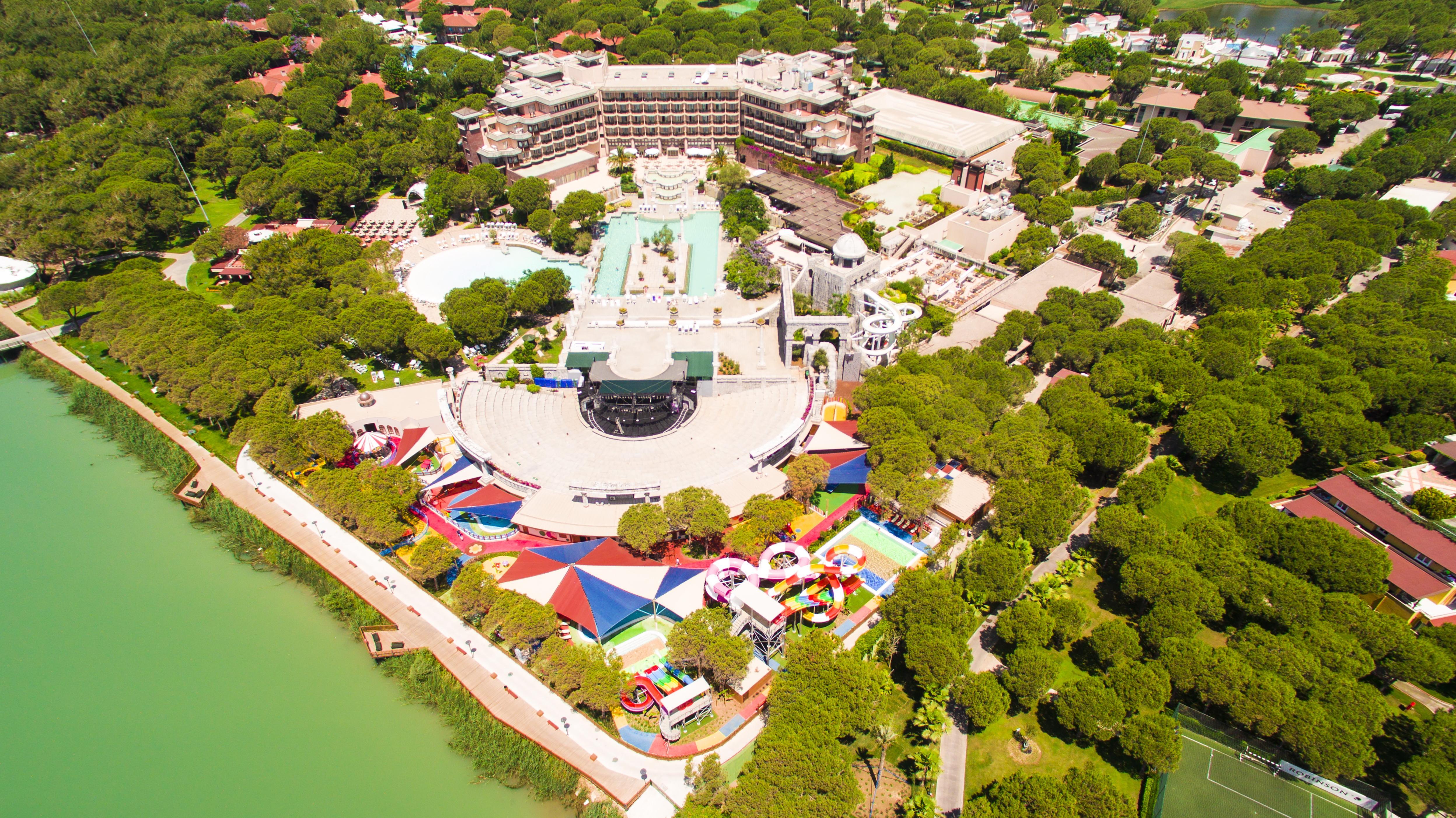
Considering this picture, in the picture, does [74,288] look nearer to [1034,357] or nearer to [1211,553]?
[1034,357]

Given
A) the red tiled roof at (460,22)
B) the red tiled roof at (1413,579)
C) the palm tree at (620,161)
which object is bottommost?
the red tiled roof at (1413,579)

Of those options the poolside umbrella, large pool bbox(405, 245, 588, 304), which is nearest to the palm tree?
large pool bbox(405, 245, 588, 304)

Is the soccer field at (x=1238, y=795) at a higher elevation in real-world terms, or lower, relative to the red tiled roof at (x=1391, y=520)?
lower

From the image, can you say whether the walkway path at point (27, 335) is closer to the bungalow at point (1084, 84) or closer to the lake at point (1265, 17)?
the bungalow at point (1084, 84)

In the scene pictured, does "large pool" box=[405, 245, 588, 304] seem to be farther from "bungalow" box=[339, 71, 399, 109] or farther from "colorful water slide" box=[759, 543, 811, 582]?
"bungalow" box=[339, 71, 399, 109]

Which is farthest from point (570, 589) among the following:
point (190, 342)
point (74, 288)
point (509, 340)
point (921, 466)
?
point (74, 288)

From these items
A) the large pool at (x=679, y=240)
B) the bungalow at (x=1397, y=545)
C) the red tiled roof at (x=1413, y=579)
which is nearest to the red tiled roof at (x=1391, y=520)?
the bungalow at (x=1397, y=545)

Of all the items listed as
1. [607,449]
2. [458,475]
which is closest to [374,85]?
[458,475]
